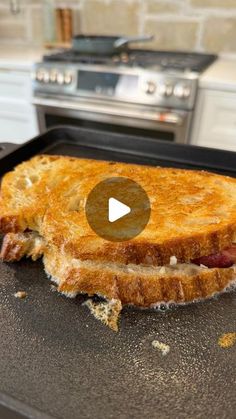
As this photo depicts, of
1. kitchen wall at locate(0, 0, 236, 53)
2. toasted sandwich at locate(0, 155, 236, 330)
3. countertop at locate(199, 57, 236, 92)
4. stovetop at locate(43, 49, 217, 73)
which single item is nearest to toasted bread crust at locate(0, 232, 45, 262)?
toasted sandwich at locate(0, 155, 236, 330)

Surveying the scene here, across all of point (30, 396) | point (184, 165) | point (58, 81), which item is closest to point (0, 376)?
point (30, 396)

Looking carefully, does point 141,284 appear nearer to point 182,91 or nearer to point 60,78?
point 182,91

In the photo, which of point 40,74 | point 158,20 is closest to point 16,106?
point 40,74

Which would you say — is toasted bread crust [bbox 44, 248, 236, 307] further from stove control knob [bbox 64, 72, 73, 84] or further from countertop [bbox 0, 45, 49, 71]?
countertop [bbox 0, 45, 49, 71]

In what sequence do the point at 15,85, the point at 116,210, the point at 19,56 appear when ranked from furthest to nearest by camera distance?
the point at 19,56
the point at 15,85
the point at 116,210

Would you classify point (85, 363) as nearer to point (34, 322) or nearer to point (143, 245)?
point (34, 322)

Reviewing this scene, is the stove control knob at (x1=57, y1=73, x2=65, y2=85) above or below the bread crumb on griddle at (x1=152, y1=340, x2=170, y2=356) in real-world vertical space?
below
